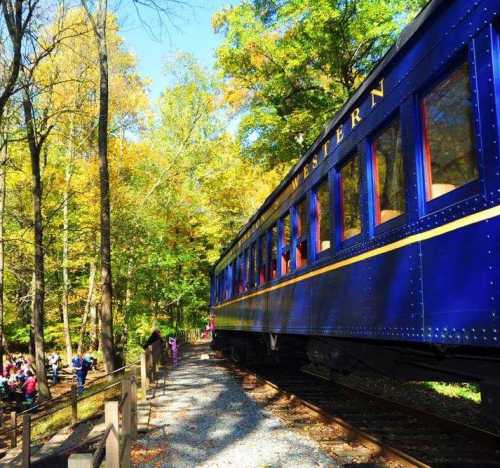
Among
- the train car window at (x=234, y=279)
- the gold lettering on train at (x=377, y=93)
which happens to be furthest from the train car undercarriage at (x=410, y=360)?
the train car window at (x=234, y=279)

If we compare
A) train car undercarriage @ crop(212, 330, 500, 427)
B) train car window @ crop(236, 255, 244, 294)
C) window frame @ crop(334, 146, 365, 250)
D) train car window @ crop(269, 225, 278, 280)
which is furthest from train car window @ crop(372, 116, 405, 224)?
train car window @ crop(236, 255, 244, 294)

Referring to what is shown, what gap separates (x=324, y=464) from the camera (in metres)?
5.18

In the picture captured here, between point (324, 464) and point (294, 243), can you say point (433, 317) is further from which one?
point (294, 243)

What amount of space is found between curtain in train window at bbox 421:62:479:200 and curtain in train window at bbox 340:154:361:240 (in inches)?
52.1

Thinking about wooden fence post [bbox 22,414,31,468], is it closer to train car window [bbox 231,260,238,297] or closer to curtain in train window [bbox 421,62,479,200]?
curtain in train window [bbox 421,62,479,200]

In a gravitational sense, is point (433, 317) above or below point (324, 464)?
above

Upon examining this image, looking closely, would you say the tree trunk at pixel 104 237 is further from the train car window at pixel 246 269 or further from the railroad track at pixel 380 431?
the railroad track at pixel 380 431

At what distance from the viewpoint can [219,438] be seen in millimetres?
6535

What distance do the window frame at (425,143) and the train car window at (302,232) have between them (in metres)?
3.12

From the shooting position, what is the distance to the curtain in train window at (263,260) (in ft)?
31.7

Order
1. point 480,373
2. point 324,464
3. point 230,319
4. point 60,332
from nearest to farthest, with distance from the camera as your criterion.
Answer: point 480,373 < point 324,464 < point 230,319 < point 60,332

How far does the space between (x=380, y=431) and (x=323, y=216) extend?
252 cm

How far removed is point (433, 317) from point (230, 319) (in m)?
11.3

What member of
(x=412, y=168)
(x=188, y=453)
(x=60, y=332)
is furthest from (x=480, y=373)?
(x=60, y=332)
